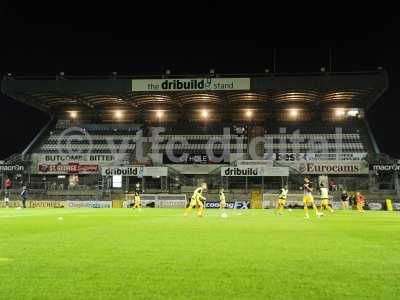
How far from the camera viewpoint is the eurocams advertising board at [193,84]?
60.1 m

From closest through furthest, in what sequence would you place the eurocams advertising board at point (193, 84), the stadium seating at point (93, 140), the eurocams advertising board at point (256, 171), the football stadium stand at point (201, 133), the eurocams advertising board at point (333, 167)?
the eurocams advertising board at point (256, 171), the eurocams advertising board at point (333, 167), the football stadium stand at point (201, 133), the eurocams advertising board at point (193, 84), the stadium seating at point (93, 140)

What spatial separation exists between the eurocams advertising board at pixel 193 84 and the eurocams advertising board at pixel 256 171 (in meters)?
9.36

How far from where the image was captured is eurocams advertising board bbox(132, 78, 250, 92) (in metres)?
60.1

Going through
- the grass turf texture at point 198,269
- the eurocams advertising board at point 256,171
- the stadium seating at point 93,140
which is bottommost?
the grass turf texture at point 198,269

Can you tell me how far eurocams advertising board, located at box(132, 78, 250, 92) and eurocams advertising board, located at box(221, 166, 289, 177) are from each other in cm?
936

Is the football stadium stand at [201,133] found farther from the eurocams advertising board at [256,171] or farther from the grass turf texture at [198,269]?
the grass turf texture at [198,269]

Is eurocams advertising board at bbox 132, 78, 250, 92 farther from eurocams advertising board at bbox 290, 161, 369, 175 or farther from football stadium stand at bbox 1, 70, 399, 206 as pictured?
eurocams advertising board at bbox 290, 161, 369, 175

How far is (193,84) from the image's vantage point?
60.5 m

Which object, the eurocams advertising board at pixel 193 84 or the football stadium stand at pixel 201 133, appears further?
the eurocams advertising board at pixel 193 84

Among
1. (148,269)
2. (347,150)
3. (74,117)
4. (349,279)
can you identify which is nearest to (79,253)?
(148,269)

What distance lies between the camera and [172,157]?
210 feet

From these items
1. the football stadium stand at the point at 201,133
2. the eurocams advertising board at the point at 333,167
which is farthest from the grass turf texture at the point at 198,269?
the eurocams advertising board at the point at 333,167

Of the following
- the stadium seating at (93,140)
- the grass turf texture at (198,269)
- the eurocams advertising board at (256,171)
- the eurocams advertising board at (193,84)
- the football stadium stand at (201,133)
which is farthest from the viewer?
the stadium seating at (93,140)

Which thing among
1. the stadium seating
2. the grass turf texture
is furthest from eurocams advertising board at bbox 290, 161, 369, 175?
the grass turf texture
